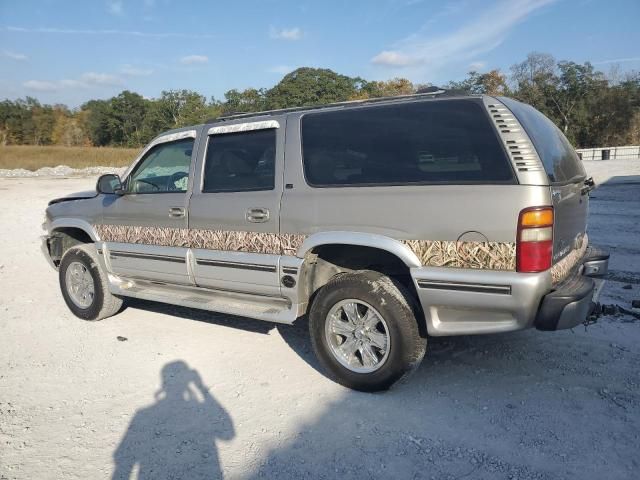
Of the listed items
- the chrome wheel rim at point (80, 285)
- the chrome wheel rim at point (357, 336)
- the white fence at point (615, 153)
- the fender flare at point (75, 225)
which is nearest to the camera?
the chrome wheel rim at point (357, 336)

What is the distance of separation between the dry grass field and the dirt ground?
3705 centimetres

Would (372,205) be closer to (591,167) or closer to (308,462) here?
(308,462)

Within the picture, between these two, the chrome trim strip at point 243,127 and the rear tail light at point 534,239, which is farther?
the chrome trim strip at point 243,127

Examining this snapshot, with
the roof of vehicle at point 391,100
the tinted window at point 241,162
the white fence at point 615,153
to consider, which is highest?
the white fence at point 615,153

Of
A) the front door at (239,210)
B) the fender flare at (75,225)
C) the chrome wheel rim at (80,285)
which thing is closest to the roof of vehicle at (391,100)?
the front door at (239,210)

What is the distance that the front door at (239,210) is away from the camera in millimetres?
3996

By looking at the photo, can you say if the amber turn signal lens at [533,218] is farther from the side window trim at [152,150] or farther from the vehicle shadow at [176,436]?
the side window trim at [152,150]

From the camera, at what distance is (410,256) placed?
331 centimetres

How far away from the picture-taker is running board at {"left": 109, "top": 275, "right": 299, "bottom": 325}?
13.2 ft

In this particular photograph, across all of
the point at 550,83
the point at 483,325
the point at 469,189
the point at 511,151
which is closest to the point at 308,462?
the point at 483,325

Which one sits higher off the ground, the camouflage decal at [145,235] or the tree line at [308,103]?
the tree line at [308,103]

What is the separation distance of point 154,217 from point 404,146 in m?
2.56

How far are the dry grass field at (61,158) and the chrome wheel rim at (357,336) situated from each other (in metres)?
38.5

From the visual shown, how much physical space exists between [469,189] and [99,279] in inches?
157
